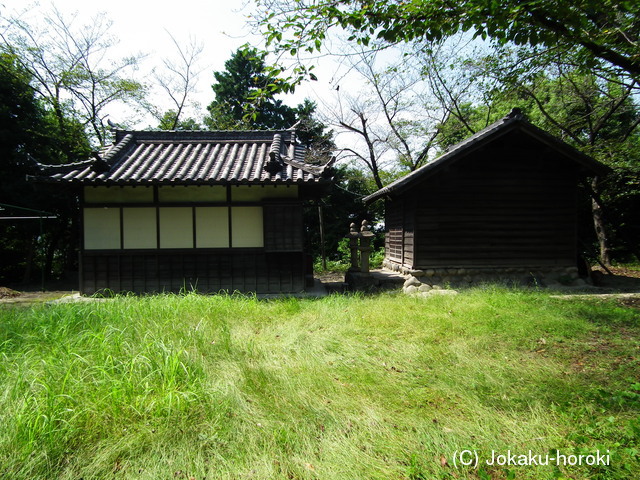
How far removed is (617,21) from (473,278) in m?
6.66

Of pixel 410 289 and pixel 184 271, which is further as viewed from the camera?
pixel 410 289

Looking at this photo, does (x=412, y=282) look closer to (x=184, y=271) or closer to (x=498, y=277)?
(x=498, y=277)

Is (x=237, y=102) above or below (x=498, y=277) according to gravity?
above

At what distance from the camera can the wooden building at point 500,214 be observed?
1005cm

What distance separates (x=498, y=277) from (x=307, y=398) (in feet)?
28.6

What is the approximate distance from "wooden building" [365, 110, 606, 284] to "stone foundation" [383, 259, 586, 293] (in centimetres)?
6

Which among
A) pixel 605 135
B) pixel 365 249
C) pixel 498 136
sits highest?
pixel 605 135

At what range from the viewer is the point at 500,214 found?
10.1 metres

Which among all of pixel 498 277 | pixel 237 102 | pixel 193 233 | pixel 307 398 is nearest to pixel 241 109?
pixel 237 102

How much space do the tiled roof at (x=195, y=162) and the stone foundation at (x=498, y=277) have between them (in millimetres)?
4278

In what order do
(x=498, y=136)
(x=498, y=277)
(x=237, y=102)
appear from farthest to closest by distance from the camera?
(x=237, y=102)
(x=498, y=277)
(x=498, y=136)

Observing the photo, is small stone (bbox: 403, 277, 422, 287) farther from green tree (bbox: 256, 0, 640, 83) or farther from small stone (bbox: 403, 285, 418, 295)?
green tree (bbox: 256, 0, 640, 83)

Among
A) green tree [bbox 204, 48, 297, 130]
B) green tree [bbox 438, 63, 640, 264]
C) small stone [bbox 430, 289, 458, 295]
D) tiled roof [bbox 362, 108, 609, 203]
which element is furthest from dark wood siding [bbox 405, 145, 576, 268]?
green tree [bbox 204, 48, 297, 130]

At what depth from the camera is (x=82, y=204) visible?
8.99 metres
